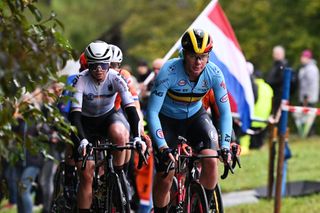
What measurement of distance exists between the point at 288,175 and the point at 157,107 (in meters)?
9.73

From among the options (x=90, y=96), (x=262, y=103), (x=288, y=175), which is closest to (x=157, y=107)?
(x=90, y=96)

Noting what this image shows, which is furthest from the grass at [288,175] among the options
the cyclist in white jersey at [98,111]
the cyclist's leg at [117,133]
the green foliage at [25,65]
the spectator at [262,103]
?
the green foliage at [25,65]

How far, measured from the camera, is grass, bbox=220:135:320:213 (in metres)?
14.3

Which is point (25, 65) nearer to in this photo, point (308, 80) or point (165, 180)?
point (165, 180)

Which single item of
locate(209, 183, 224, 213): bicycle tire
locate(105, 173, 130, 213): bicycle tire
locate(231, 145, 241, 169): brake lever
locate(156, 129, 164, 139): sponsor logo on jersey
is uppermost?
locate(156, 129, 164, 139): sponsor logo on jersey

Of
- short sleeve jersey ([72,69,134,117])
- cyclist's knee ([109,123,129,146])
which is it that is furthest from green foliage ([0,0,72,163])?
cyclist's knee ([109,123,129,146])

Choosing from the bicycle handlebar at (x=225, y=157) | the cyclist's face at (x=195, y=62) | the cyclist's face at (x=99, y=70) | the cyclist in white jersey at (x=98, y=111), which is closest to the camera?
the bicycle handlebar at (x=225, y=157)

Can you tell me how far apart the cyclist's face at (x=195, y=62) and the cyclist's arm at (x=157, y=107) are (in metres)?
0.23

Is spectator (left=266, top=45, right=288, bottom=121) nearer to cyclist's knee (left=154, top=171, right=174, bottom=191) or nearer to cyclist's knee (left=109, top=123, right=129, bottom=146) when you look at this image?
cyclist's knee (left=109, top=123, right=129, bottom=146)

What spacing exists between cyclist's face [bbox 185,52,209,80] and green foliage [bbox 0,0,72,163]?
3032 millimetres

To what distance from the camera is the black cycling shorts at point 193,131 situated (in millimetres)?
9664

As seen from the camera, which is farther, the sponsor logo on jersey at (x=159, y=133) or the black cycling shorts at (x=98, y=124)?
the black cycling shorts at (x=98, y=124)

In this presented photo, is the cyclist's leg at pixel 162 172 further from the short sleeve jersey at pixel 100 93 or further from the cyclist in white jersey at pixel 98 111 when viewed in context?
the short sleeve jersey at pixel 100 93

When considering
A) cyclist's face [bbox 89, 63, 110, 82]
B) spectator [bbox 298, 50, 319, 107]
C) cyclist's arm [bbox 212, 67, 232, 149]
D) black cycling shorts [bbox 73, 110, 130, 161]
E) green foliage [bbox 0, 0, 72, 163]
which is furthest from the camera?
spectator [bbox 298, 50, 319, 107]
